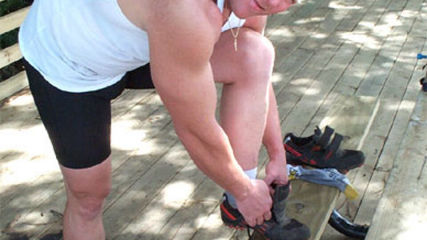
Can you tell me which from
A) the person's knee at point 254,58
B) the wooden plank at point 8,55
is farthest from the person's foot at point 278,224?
the wooden plank at point 8,55

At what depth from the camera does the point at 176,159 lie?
324cm

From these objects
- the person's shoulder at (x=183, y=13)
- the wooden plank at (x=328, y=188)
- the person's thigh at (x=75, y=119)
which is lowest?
the wooden plank at (x=328, y=188)

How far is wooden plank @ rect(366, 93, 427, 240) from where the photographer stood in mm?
1866

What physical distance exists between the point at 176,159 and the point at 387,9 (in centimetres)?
321

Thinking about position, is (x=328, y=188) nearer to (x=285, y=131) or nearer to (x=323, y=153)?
(x=323, y=153)

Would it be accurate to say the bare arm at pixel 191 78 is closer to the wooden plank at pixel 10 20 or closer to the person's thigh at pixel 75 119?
the person's thigh at pixel 75 119

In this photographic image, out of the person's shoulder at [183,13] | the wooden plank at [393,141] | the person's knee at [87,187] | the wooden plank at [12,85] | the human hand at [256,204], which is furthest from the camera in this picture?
the wooden plank at [12,85]

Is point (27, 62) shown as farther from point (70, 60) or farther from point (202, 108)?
point (202, 108)

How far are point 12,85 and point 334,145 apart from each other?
2489 millimetres

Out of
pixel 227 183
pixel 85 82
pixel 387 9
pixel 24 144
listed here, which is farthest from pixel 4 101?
pixel 387 9

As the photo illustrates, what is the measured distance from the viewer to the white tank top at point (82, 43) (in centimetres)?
165

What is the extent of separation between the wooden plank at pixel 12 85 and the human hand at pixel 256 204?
2.55 meters

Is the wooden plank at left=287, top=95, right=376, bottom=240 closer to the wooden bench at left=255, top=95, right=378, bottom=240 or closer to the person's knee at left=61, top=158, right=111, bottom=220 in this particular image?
the wooden bench at left=255, top=95, right=378, bottom=240

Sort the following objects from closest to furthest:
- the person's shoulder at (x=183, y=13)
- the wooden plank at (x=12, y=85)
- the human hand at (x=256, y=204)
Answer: the person's shoulder at (x=183, y=13), the human hand at (x=256, y=204), the wooden plank at (x=12, y=85)
